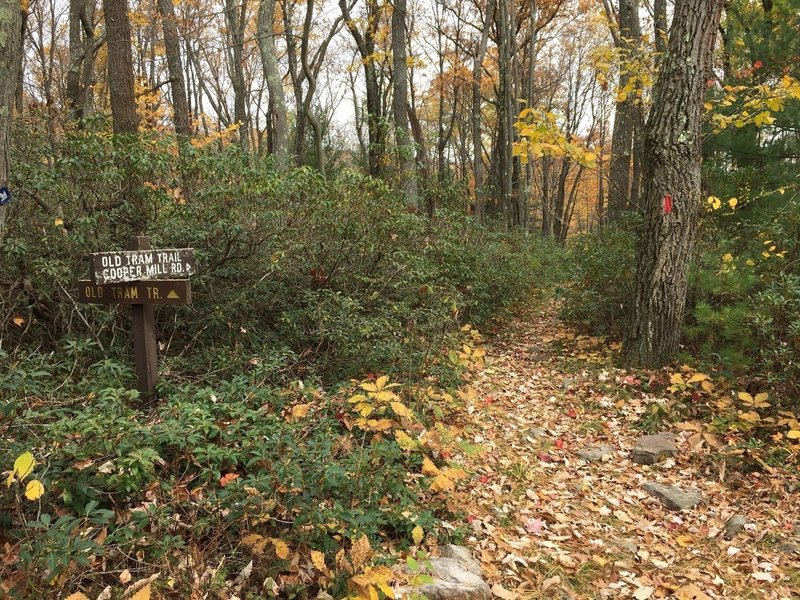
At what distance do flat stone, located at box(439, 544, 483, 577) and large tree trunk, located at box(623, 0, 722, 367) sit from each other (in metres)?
4.06

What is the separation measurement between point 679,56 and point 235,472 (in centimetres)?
621

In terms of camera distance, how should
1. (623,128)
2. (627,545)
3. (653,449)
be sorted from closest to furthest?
1. (627,545)
2. (653,449)
3. (623,128)

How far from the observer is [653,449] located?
16.0 feet

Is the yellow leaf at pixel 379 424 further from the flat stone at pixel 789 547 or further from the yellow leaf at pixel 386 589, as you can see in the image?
the flat stone at pixel 789 547

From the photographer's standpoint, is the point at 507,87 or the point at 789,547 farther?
the point at 507,87

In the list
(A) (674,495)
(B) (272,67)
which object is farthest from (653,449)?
(B) (272,67)

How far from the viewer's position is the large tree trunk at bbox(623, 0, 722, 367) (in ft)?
19.5

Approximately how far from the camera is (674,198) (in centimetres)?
609

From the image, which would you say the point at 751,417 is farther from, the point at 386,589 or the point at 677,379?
the point at 386,589

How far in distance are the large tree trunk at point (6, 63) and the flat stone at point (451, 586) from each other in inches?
139

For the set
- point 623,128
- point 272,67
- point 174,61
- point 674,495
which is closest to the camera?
point 674,495

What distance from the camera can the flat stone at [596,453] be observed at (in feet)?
16.1

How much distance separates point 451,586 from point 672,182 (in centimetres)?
517

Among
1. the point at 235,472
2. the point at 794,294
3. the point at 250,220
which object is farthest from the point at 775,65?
the point at 235,472
